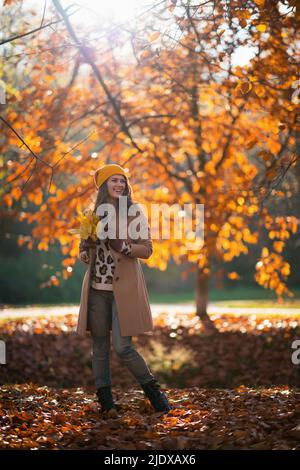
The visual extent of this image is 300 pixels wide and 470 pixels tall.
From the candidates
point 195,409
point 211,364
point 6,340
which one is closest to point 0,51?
point 6,340

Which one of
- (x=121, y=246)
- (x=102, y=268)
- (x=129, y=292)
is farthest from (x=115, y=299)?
(x=121, y=246)

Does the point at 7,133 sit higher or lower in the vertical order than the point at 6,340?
higher

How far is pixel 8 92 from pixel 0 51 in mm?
680

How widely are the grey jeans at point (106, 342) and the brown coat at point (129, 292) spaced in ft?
0.23

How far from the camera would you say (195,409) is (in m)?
5.48

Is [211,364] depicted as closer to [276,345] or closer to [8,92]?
[276,345]

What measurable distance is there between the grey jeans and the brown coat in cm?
7

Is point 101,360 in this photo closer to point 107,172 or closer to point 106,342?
point 106,342

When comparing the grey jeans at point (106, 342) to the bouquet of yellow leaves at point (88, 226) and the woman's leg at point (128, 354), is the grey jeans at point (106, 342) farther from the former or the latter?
the bouquet of yellow leaves at point (88, 226)

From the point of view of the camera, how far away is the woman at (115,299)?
520cm

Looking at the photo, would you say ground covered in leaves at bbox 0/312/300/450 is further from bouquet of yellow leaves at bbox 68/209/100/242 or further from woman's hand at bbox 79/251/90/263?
bouquet of yellow leaves at bbox 68/209/100/242

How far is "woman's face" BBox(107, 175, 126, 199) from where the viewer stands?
539 cm

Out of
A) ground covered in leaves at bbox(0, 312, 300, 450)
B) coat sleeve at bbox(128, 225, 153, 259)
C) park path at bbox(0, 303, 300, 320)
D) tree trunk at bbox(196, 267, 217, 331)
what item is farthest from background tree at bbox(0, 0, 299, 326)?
coat sleeve at bbox(128, 225, 153, 259)

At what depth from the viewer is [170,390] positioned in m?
6.71
